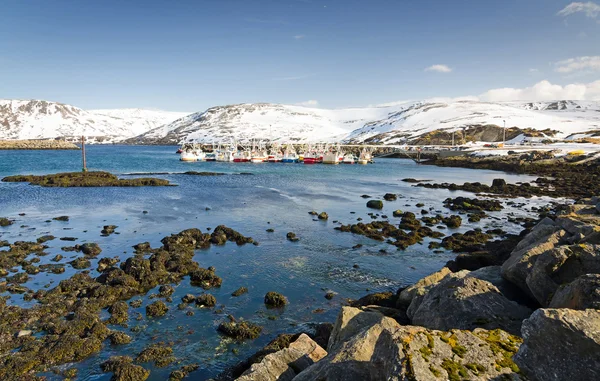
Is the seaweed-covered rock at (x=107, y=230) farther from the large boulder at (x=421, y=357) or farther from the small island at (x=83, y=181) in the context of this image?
the small island at (x=83, y=181)

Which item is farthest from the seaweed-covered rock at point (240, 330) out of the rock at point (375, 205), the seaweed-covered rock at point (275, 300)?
the rock at point (375, 205)

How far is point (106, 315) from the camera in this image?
597 inches

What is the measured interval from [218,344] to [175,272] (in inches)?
326

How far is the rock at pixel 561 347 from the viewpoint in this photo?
16.3 ft

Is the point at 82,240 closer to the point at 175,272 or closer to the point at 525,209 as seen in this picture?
the point at 175,272

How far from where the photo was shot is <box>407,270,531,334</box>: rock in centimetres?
873

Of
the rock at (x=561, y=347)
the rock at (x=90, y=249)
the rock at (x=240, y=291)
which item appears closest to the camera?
the rock at (x=561, y=347)

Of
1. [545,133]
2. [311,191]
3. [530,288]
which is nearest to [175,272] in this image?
[530,288]

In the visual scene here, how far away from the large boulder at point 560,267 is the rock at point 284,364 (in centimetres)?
597

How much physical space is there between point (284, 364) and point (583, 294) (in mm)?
6401

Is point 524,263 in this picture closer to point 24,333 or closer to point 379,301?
point 379,301

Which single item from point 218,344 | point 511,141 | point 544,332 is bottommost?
point 218,344

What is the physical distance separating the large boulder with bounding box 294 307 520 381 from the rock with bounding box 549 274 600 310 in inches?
55.4

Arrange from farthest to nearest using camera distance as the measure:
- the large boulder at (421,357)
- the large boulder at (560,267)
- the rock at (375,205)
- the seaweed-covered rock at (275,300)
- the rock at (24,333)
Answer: the rock at (375,205) → the seaweed-covered rock at (275,300) → the rock at (24,333) → the large boulder at (560,267) → the large boulder at (421,357)
